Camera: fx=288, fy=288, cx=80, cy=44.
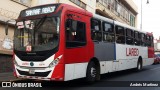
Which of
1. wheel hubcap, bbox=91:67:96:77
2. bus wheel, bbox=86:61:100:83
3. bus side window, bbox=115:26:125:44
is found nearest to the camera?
bus wheel, bbox=86:61:100:83

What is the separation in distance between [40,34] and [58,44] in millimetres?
784

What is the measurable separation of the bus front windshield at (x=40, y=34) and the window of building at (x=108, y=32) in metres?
3.79

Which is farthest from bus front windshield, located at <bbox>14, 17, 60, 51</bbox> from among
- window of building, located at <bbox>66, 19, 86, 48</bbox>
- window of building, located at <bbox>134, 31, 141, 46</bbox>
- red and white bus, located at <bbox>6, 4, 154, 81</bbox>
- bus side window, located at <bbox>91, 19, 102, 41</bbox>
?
window of building, located at <bbox>134, 31, 141, 46</bbox>

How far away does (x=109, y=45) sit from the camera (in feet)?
45.0

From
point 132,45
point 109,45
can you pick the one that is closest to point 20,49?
point 109,45

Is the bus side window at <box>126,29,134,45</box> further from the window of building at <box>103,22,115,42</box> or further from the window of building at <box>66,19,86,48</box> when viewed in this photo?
the window of building at <box>66,19,86,48</box>

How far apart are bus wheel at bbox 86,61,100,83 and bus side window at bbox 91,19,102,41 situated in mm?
1122

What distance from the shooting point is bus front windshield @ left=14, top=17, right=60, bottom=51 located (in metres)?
9.86

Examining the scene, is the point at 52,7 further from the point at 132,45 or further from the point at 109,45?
the point at 132,45

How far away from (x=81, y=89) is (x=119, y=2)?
32888mm

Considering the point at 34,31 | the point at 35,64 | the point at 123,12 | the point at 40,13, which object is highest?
the point at 123,12

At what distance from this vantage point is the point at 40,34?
10.0 m

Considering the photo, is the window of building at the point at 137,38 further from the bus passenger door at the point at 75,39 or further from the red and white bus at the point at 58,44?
the bus passenger door at the point at 75,39

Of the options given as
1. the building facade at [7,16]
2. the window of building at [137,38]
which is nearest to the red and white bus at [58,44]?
the building facade at [7,16]
